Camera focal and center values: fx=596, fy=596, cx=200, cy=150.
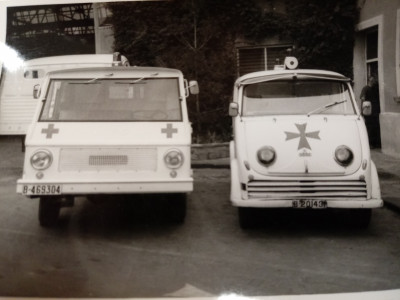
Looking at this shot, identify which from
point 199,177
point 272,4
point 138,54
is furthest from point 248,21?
point 199,177

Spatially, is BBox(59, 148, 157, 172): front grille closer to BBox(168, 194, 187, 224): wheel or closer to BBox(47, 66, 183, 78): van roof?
BBox(168, 194, 187, 224): wheel

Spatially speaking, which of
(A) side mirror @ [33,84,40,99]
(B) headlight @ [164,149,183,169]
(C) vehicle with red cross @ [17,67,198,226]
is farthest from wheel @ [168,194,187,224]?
(A) side mirror @ [33,84,40,99]

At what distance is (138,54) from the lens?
8.75ft

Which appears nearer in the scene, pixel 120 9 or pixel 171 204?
pixel 120 9

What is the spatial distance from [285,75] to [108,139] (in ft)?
3.01

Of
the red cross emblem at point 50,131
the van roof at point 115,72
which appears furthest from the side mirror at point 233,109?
the red cross emblem at point 50,131

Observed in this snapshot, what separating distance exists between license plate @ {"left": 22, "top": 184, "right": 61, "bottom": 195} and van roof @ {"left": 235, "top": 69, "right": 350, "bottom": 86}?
963mm

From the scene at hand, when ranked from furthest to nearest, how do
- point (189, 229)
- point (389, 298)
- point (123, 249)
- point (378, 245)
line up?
point (189, 229)
point (378, 245)
point (123, 249)
point (389, 298)

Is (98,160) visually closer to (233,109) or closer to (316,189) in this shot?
(233,109)

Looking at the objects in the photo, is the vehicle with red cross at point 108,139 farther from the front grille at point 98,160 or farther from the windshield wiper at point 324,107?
the windshield wiper at point 324,107

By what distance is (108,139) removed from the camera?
2.82m

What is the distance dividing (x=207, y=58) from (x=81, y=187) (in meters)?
0.84

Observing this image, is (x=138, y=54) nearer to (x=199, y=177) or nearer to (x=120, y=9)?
(x=120, y=9)

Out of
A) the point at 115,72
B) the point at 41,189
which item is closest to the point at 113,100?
the point at 115,72
